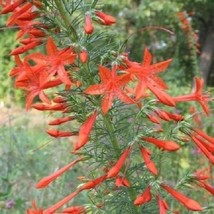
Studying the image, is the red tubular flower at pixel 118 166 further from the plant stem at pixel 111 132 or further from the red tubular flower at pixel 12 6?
the red tubular flower at pixel 12 6

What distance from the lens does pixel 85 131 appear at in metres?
2.58

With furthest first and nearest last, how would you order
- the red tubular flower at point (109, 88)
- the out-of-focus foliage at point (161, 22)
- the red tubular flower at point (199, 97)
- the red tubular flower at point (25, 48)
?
the out-of-focus foliage at point (161, 22) → the red tubular flower at point (199, 97) → the red tubular flower at point (25, 48) → the red tubular flower at point (109, 88)

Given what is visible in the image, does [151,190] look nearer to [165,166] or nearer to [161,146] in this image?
[161,146]

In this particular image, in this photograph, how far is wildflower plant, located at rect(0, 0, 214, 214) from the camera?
258 centimetres

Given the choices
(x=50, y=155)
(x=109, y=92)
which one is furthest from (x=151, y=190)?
(x=50, y=155)

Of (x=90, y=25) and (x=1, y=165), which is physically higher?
(x=90, y=25)

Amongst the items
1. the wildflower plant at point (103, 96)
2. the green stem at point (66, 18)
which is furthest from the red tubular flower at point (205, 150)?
the green stem at point (66, 18)

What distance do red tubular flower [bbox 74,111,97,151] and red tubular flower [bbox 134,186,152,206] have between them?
1.19ft

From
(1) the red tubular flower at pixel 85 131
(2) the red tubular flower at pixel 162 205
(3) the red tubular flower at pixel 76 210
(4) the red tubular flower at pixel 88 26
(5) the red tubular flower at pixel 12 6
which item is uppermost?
(5) the red tubular flower at pixel 12 6

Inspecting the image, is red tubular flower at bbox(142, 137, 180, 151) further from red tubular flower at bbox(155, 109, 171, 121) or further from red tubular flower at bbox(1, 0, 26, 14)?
red tubular flower at bbox(1, 0, 26, 14)

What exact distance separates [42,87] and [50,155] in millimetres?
4012

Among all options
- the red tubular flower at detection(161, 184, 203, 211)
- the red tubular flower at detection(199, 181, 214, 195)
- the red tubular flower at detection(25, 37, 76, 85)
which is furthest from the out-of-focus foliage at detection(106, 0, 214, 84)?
the red tubular flower at detection(25, 37, 76, 85)

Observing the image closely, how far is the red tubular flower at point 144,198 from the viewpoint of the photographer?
262 centimetres

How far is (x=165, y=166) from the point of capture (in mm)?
6020
